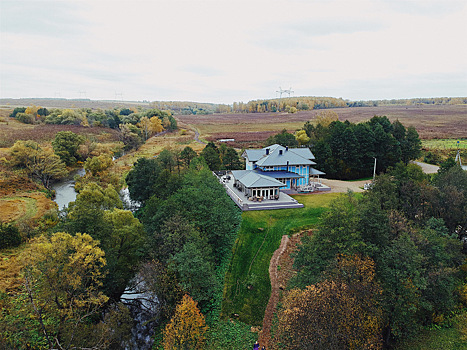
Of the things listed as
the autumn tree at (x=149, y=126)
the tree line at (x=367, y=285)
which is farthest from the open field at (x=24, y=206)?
the autumn tree at (x=149, y=126)

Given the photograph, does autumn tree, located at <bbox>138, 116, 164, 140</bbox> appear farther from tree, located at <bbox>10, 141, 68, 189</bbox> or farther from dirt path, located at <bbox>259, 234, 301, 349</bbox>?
dirt path, located at <bbox>259, 234, 301, 349</bbox>

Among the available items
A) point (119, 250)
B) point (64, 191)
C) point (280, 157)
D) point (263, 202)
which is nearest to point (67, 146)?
point (64, 191)

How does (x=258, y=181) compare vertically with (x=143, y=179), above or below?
above

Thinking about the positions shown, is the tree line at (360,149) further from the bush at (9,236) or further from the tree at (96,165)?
the bush at (9,236)

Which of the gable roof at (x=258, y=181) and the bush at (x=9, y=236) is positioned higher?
the gable roof at (x=258, y=181)

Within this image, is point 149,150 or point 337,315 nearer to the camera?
point 337,315

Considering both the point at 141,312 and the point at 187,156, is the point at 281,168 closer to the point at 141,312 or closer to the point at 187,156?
the point at 187,156
